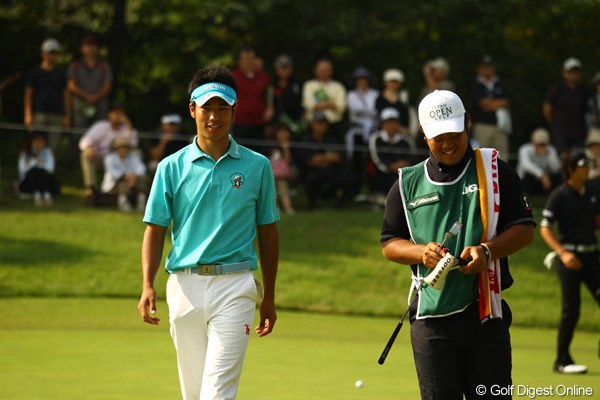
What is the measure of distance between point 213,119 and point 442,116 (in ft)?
4.36

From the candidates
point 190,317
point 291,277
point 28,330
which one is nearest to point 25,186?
point 291,277

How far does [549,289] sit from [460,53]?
24.3 feet

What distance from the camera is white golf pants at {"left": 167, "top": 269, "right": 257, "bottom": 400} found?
6188mm

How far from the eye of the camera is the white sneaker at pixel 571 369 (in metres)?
10.4

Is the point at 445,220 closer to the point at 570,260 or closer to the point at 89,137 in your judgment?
the point at 570,260

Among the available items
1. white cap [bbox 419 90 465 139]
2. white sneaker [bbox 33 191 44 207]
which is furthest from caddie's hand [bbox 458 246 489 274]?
white sneaker [bbox 33 191 44 207]

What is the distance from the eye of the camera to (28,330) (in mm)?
12367

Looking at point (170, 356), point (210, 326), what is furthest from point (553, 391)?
point (210, 326)

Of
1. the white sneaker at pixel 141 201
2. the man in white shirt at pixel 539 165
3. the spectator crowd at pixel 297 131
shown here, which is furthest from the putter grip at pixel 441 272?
the man in white shirt at pixel 539 165

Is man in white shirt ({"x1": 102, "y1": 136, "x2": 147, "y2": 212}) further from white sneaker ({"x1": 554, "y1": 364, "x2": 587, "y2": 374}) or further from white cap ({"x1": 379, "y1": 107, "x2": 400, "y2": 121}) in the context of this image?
white sneaker ({"x1": 554, "y1": 364, "x2": 587, "y2": 374})

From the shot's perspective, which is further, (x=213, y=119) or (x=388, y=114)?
(x=388, y=114)

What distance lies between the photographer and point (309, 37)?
20.6 meters

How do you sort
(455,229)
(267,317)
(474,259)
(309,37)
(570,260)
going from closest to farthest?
(474,259) < (455,229) < (267,317) < (570,260) < (309,37)

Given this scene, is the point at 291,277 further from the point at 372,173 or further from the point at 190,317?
the point at 190,317
